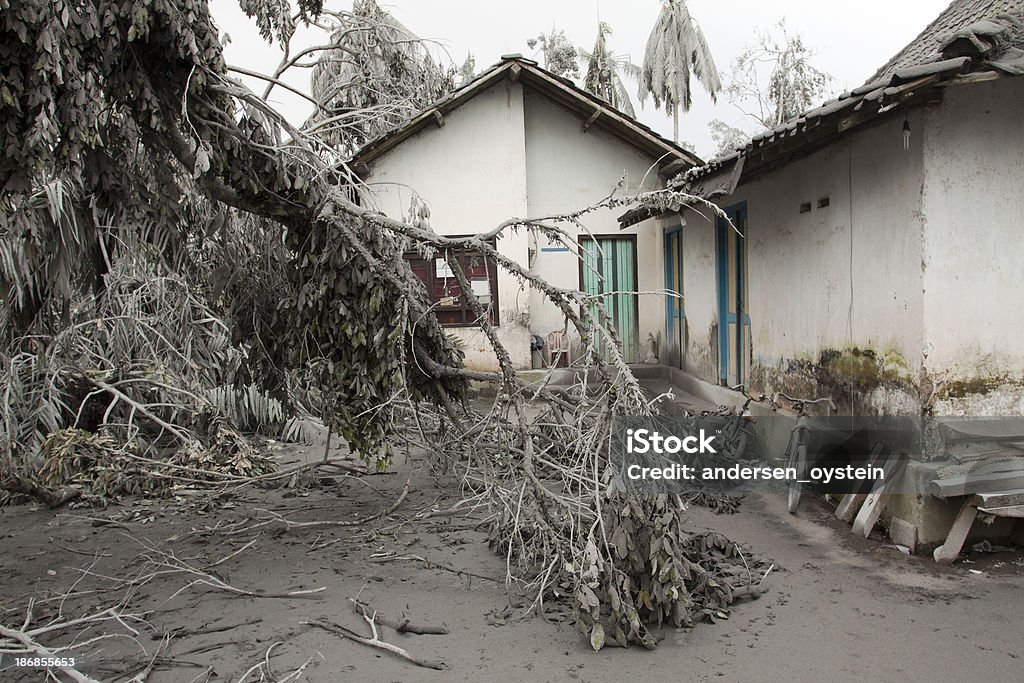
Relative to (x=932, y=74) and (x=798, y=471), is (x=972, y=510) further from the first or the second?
(x=932, y=74)

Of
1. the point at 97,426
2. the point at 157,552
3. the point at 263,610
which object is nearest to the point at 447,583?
the point at 263,610

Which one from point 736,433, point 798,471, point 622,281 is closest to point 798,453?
point 798,471

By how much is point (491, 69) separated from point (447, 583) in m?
9.24

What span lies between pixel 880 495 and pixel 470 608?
3189 millimetres

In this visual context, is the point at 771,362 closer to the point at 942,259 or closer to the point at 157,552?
the point at 942,259

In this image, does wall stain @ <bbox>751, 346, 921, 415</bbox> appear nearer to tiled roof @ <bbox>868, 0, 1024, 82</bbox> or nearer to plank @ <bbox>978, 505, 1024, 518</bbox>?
plank @ <bbox>978, 505, 1024, 518</bbox>

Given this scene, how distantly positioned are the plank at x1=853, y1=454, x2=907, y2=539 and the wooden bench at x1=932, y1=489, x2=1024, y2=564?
0.48 m

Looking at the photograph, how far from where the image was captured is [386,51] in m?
9.76

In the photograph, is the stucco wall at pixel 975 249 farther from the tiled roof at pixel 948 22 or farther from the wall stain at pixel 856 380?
the tiled roof at pixel 948 22

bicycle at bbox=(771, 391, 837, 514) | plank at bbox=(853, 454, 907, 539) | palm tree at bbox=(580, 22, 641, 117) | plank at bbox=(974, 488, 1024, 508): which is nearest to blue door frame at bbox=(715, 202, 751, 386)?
bicycle at bbox=(771, 391, 837, 514)

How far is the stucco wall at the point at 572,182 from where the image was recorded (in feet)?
43.1

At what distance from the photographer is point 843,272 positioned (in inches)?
260

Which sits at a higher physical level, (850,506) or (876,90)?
(876,90)

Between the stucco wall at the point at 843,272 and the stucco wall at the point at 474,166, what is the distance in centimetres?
446
